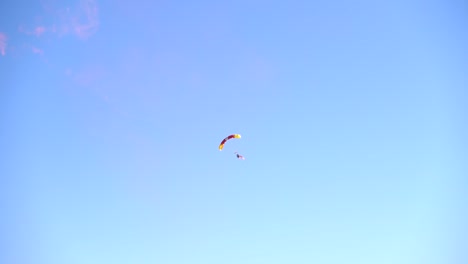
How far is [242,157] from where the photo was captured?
27.9 metres

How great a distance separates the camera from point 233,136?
30016 millimetres

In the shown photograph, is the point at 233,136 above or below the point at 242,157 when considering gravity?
above

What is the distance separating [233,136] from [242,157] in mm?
3529

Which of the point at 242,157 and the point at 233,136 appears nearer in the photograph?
the point at 242,157
